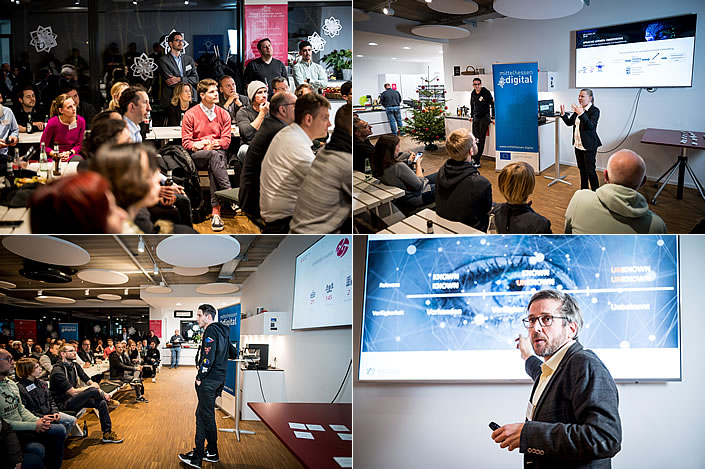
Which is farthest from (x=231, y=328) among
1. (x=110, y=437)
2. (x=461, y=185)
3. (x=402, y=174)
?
(x=461, y=185)

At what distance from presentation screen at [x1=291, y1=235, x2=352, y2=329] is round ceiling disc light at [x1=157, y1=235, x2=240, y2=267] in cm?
43

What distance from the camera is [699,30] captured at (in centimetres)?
304

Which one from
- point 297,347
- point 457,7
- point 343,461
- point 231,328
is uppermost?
point 457,7

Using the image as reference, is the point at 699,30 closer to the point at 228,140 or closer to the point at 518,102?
the point at 518,102

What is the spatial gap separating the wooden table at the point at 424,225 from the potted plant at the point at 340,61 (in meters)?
0.84

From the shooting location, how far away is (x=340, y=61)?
2885 mm

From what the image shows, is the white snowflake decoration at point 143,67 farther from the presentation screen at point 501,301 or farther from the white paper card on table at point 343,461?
the white paper card on table at point 343,461

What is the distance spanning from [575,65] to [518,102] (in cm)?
39

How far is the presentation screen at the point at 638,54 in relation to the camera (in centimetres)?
305

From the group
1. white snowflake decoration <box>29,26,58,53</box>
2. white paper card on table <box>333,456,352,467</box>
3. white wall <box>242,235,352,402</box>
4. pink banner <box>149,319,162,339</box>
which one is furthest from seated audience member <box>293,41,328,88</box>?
white paper card on table <box>333,456,352,467</box>

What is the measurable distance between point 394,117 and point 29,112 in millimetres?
1736

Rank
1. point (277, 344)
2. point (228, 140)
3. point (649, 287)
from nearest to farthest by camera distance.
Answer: point (228, 140)
point (277, 344)
point (649, 287)

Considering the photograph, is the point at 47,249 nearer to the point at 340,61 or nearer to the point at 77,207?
the point at 77,207

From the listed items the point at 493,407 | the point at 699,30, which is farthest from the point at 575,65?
the point at 493,407
